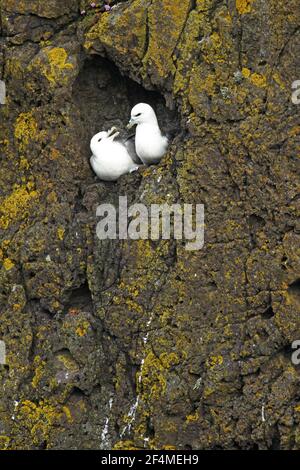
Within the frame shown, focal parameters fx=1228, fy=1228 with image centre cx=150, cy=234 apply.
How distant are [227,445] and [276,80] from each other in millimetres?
3137

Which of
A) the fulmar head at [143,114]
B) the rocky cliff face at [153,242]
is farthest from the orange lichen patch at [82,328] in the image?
the fulmar head at [143,114]

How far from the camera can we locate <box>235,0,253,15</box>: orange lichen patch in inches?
415

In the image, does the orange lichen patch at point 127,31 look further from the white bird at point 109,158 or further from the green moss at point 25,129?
the green moss at point 25,129

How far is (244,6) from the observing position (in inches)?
416

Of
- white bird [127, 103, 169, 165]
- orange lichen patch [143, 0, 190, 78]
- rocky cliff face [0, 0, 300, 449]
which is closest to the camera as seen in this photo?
rocky cliff face [0, 0, 300, 449]

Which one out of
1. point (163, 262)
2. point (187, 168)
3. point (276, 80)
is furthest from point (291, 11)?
point (163, 262)

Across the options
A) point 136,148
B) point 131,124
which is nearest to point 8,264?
point 136,148

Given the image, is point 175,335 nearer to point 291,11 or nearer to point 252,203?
point 252,203

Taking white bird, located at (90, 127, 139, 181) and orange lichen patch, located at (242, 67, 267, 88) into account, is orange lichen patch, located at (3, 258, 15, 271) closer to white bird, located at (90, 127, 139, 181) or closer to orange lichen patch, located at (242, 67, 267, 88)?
white bird, located at (90, 127, 139, 181)

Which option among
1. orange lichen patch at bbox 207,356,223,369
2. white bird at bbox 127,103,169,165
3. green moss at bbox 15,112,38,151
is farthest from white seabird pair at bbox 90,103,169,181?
orange lichen patch at bbox 207,356,223,369

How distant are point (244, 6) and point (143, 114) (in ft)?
4.54

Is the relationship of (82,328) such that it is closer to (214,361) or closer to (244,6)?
(214,361)

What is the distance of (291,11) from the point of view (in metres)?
10.4

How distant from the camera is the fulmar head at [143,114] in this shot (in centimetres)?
1120
